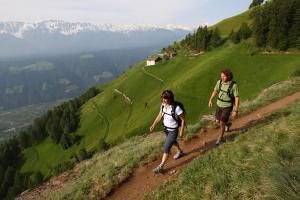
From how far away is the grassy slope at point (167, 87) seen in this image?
64812mm

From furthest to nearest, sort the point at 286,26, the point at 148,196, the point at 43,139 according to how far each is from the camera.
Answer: the point at 43,139 < the point at 286,26 < the point at 148,196

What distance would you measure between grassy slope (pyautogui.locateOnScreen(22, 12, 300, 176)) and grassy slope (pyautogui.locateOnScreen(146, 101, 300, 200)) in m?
35.0

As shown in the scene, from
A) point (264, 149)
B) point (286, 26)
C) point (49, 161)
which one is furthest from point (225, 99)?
point (49, 161)

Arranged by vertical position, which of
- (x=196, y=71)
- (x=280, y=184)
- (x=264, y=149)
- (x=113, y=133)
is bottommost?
(x=113, y=133)

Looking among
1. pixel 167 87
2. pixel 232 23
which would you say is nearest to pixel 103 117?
pixel 167 87

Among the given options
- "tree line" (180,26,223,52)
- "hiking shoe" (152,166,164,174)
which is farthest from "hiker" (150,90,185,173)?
"tree line" (180,26,223,52)

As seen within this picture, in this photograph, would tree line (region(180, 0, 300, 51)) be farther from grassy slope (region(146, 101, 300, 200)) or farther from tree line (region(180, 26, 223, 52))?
grassy slope (region(146, 101, 300, 200))

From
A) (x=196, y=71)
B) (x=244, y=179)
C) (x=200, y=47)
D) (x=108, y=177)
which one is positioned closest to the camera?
(x=244, y=179)

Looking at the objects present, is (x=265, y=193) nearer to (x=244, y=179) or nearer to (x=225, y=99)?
(x=244, y=179)

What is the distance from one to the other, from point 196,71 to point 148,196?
75.9 metres

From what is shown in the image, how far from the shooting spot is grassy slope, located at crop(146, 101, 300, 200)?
7.46m

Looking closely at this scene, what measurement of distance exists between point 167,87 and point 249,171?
8269 cm

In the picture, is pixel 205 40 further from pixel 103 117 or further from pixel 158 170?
pixel 158 170

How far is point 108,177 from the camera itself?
1445 centimetres
